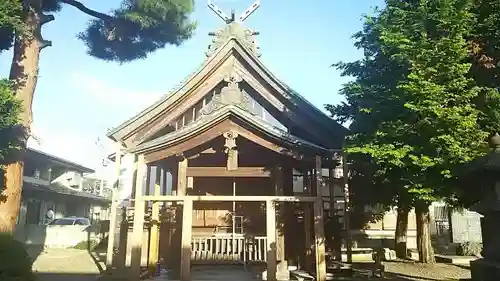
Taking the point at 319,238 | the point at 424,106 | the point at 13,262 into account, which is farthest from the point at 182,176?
the point at 424,106

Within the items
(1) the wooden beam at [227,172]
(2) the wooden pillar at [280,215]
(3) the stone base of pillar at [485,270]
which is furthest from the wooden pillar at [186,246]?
(3) the stone base of pillar at [485,270]

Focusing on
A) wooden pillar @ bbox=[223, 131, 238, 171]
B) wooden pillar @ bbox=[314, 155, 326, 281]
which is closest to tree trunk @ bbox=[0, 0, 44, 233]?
wooden pillar @ bbox=[223, 131, 238, 171]

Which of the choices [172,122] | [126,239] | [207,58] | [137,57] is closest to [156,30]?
[137,57]

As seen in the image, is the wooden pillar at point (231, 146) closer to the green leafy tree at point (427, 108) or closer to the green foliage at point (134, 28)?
the green leafy tree at point (427, 108)

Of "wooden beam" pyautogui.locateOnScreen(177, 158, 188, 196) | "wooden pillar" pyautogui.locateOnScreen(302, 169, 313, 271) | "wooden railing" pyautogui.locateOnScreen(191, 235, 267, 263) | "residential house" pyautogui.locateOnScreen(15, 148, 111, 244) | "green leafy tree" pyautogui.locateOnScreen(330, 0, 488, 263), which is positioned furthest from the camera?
"residential house" pyautogui.locateOnScreen(15, 148, 111, 244)

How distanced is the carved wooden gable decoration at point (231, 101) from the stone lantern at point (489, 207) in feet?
18.9

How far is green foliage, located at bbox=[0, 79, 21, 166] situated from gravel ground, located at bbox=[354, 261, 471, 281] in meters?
11.5

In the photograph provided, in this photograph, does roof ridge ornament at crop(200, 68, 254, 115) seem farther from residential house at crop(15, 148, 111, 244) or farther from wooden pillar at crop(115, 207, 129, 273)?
residential house at crop(15, 148, 111, 244)

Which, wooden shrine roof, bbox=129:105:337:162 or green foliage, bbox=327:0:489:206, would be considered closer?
green foliage, bbox=327:0:489:206

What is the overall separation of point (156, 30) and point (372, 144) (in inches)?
432

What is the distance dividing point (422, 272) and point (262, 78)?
378 inches

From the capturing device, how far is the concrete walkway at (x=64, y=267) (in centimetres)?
1327

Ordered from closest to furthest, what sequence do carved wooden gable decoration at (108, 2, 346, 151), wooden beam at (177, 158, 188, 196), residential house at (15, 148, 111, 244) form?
wooden beam at (177, 158, 188, 196)
carved wooden gable decoration at (108, 2, 346, 151)
residential house at (15, 148, 111, 244)

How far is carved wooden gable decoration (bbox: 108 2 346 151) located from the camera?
1387 cm
